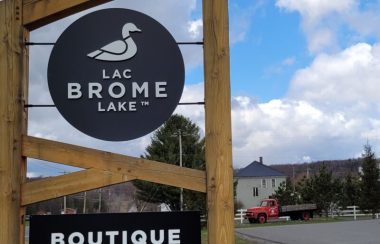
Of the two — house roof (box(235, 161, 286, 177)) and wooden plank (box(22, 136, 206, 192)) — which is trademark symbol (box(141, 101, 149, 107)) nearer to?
wooden plank (box(22, 136, 206, 192))

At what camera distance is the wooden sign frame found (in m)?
3.97

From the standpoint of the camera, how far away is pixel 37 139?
407 centimetres

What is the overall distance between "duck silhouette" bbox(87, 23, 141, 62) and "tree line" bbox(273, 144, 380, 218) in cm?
4142

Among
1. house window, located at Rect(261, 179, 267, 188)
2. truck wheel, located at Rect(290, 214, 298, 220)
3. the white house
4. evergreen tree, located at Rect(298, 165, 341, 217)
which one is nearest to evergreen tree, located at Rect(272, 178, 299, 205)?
evergreen tree, located at Rect(298, 165, 341, 217)

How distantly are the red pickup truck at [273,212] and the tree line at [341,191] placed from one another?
384 centimetres

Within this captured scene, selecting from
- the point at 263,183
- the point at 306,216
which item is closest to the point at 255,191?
the point at 263,183

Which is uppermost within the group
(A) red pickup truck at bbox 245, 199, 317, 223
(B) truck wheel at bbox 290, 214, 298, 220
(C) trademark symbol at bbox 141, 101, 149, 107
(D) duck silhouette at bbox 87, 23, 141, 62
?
(D) duck silhouette at bbox 87, 23, 141, 62

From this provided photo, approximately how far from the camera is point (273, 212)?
40.6 meters

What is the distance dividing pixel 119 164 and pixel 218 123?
0.81 m

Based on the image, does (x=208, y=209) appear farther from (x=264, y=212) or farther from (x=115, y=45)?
(x=264, y=212)

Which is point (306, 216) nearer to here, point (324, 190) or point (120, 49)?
point (324, 190)

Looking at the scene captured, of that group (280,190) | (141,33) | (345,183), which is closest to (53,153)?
(141,33)

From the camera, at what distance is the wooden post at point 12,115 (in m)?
3.97

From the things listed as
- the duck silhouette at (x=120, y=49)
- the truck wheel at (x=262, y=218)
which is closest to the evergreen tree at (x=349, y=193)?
the truck wheel at (x=262, y=218)
